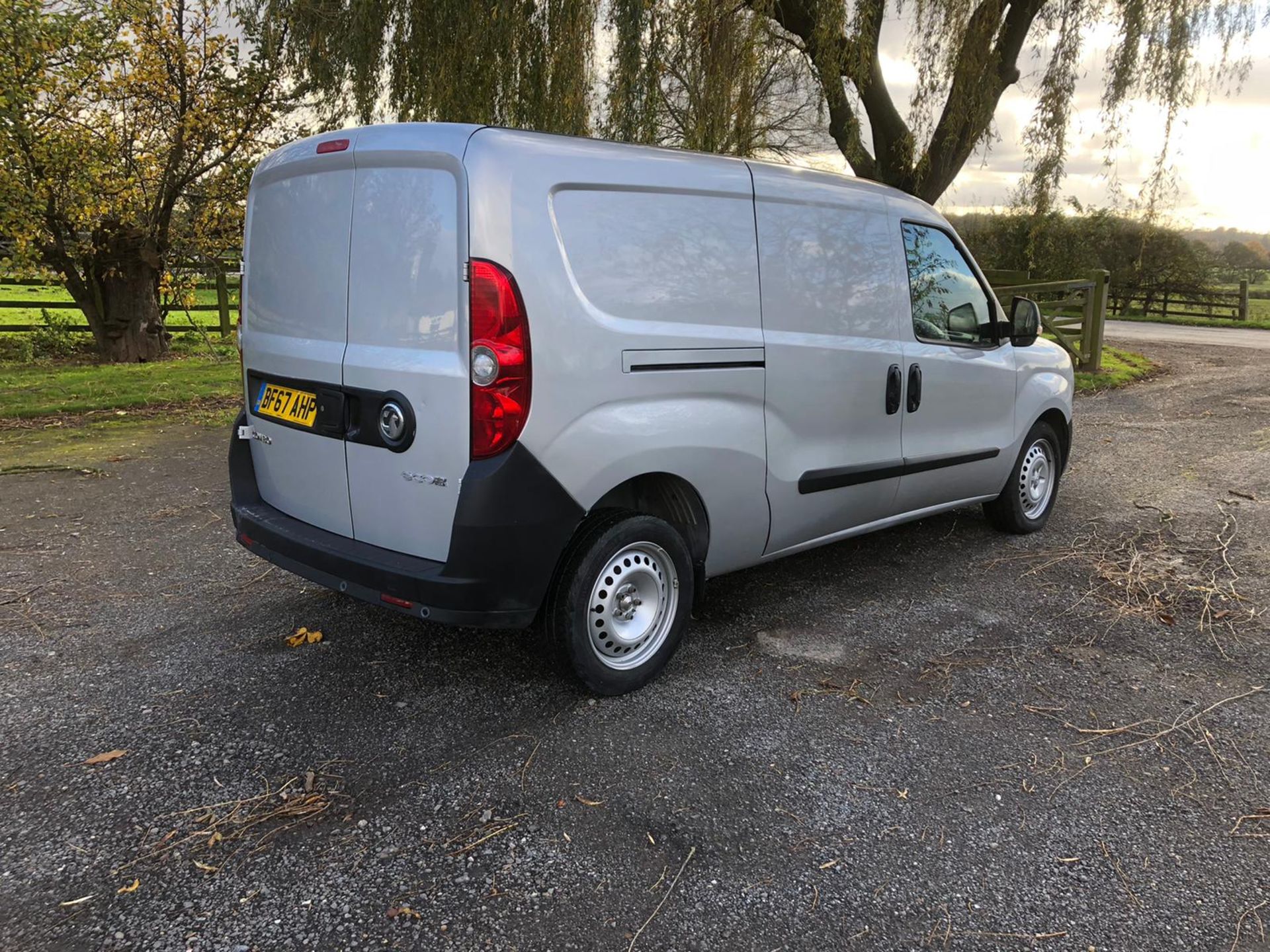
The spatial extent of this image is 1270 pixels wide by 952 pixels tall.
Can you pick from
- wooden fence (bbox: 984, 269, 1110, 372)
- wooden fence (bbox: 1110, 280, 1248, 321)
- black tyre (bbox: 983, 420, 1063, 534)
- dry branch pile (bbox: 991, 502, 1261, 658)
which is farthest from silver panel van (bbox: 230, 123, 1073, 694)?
wooden fence (bbox: 1110, 280, 1248, 321)

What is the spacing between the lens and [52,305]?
17.6 metres

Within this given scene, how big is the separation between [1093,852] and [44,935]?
279cm

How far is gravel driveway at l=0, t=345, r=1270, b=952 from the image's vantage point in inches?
92.6

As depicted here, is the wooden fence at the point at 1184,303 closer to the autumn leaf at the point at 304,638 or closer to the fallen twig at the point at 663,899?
the autumn leaf at the point at 304,638

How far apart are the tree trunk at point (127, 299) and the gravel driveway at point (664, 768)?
9.67m

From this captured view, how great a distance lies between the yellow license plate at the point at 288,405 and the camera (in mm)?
3486

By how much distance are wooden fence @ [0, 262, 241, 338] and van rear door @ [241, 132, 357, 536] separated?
1183 cm

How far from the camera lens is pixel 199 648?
154 inches

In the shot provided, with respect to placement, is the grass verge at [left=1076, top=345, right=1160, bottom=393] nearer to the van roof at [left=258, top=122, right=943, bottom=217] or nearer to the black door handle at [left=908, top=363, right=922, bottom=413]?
the black door handle at [left=908, top=363, right=922, bottom=413]

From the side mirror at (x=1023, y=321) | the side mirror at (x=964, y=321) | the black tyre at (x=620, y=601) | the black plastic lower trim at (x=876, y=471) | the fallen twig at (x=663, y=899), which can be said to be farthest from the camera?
the side mirror at (x=1023, y=321)

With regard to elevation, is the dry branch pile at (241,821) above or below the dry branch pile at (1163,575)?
below

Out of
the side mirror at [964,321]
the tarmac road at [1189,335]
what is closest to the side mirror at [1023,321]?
the side mirror at [964,321]

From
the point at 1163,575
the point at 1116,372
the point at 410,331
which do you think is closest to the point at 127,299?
the point at 410,331

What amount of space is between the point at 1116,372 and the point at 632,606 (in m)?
12.6
